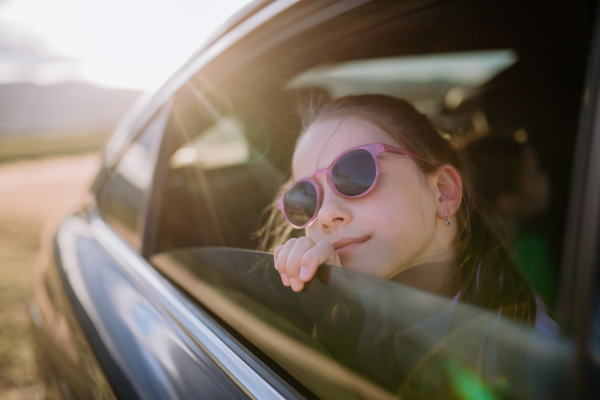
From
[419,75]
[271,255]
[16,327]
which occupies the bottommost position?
[16,327]

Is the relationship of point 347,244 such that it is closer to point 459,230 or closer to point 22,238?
point 459,230

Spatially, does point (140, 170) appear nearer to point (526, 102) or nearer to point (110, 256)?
point (110, 256)

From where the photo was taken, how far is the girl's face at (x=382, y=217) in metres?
0.96

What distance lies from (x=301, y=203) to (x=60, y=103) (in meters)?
60.3

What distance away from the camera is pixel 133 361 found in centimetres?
119

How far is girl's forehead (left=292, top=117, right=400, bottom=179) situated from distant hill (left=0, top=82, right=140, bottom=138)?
47063 millimetres

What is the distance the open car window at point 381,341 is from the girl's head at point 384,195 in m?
0.14

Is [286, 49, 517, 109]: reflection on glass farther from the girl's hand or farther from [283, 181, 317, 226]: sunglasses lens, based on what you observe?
the girl's hand

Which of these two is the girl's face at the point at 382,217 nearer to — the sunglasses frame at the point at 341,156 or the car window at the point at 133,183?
the sunglasses frame at the point at 341,156

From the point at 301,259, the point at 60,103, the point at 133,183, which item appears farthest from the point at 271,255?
the point at 60,103

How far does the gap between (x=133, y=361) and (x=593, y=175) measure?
4.03ft

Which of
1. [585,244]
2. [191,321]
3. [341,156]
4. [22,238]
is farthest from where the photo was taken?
[22,238]

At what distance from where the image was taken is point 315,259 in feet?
2.80

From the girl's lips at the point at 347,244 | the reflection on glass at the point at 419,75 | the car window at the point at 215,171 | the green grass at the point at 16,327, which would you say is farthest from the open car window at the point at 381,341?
the green grass at the point at 16,327
